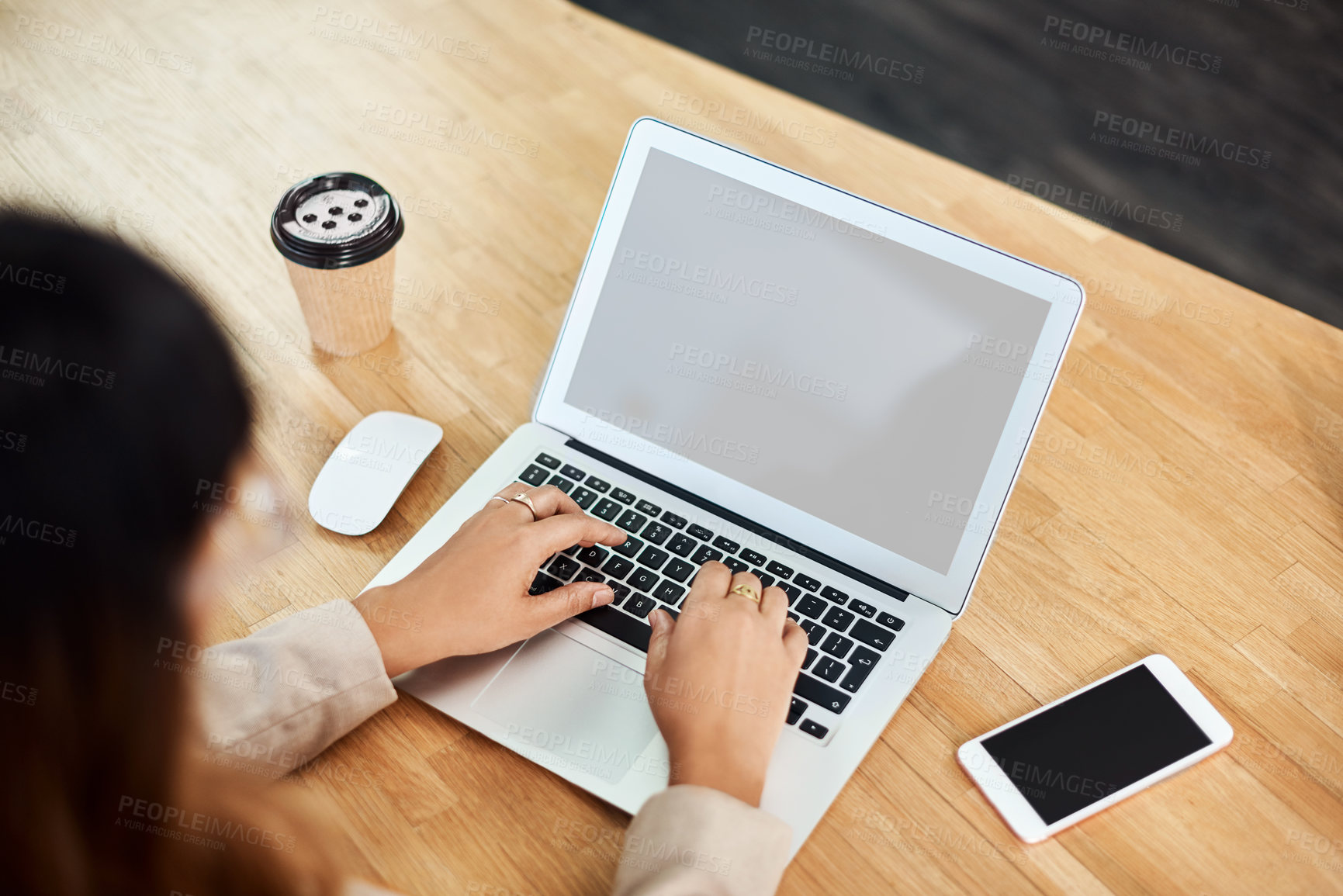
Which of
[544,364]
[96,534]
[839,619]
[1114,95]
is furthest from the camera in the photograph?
[1114,95]

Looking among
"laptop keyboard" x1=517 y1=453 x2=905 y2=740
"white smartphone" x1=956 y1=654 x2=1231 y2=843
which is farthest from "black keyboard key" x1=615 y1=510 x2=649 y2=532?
"white smartphone" x1=956 y1=654 x2=1231 y2=843

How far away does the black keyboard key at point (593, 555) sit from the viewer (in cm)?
88

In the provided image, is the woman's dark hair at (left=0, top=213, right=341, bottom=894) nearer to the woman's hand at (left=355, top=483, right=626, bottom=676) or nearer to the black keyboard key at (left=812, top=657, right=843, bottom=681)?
the woman's hand at (left=355, top=483, right=626, bottom=676)

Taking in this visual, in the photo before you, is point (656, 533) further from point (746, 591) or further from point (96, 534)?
point (96, 534)

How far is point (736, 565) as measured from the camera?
0.88m

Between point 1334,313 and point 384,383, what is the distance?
1.95 metres

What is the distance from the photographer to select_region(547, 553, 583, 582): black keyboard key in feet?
2.85

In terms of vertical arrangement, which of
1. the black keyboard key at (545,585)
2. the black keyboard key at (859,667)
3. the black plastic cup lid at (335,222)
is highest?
the black plastic cup lid at (335,222)

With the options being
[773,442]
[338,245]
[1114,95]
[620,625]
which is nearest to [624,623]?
[620,625]

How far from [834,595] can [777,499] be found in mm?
98

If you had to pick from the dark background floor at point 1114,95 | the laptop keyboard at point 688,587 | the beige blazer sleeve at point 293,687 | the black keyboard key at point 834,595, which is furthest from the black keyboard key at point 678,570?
the dark background floor at point 1114,95

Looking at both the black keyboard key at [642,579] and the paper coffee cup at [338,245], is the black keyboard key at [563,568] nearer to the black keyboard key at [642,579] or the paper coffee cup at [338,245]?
the black keyboard key at [642,579]

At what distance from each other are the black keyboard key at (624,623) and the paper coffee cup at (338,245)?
0.41 metres

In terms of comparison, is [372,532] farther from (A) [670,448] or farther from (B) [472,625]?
(A) [670,448]
